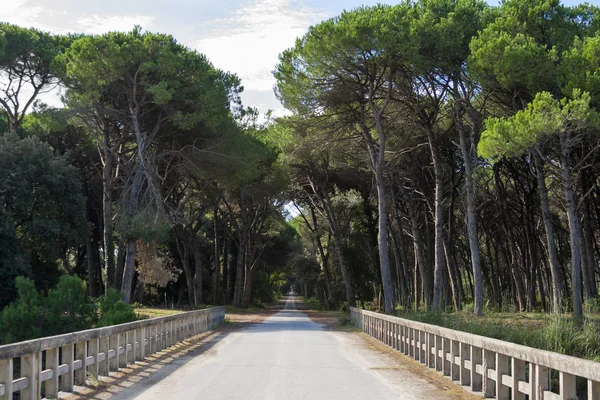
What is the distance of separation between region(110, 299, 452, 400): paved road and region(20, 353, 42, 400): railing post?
1317mm

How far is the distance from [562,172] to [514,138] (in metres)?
2.62

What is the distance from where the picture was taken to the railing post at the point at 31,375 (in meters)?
6.68

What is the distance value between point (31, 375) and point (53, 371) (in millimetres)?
680

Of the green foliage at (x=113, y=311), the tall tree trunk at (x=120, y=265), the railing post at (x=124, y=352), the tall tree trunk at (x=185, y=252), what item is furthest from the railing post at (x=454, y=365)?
the tall tree trunk at (x=185, y=252)

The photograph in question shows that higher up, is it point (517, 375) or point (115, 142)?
point (115, 142)

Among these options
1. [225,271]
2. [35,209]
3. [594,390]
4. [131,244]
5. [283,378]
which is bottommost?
[283,378]

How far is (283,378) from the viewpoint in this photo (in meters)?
9.63

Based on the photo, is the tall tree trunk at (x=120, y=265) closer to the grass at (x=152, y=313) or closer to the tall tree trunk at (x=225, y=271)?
the grass at (x=152, y=313)

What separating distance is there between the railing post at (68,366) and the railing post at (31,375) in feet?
3.52

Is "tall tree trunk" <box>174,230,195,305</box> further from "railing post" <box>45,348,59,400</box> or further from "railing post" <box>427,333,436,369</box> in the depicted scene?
"railing post" <box>45,348,59,400</box>

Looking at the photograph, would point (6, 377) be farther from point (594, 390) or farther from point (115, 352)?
point (594, 390)

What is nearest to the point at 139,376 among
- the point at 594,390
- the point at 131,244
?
the point at 594,390

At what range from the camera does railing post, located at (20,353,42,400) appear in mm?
6680

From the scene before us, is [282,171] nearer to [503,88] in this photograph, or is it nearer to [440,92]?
[440,92]
